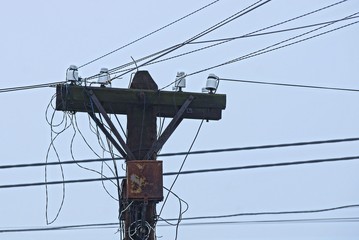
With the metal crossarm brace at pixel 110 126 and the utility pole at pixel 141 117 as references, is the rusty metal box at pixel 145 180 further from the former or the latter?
the metal crossarm brace at pixel 110 126

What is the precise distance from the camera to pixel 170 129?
11.8m

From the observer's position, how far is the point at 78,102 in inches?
468

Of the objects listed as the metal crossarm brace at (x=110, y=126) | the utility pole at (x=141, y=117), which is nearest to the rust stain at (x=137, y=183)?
the utility pole at (x=141, y=117)

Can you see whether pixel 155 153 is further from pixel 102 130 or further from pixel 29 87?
pixel 29 87

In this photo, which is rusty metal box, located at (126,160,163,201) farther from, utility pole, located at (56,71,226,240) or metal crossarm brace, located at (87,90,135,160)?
metal crossarm brace, located at (87,90,135,160)

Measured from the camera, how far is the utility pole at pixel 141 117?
11.4 metres

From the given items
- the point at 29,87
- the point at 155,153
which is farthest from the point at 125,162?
the point at 29,87

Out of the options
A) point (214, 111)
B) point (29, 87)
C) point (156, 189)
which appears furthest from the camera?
point (29, 87)

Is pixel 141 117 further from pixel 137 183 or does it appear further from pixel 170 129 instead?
pixel 137 183

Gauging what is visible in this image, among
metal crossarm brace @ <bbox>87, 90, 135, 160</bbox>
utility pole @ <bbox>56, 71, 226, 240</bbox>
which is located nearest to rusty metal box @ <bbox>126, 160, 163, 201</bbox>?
utility pole @ <bbox>56, 71, 226, 240</bbox>

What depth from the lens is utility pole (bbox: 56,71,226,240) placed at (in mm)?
11383

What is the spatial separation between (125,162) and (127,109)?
0.73m

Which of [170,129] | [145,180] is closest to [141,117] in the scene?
[170,129]

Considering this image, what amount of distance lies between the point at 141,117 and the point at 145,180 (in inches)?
34.4
